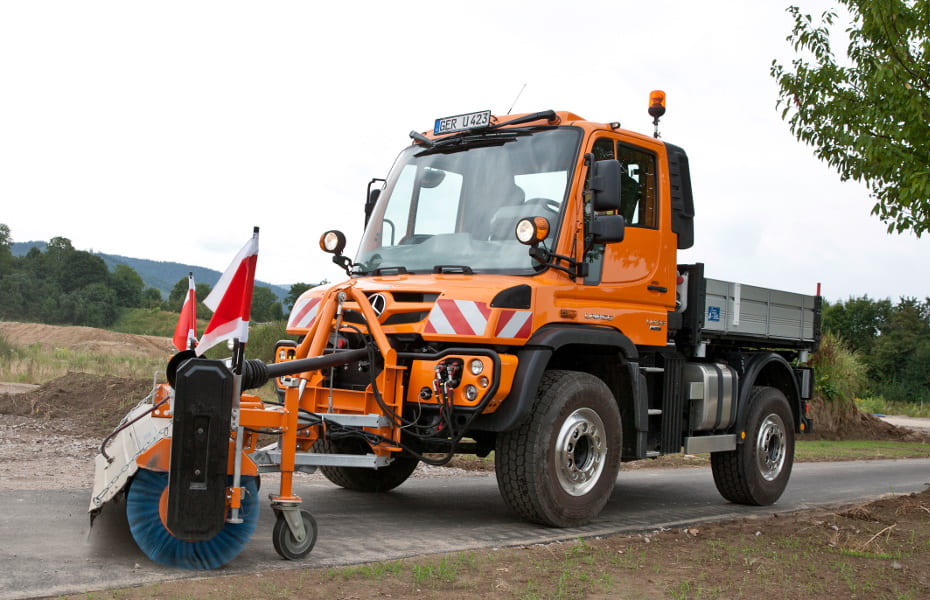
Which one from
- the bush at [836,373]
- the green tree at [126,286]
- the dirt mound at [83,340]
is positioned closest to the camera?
the bush at [836,373]

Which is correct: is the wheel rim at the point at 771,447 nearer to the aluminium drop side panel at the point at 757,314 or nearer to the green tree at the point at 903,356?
the aluminium drop side panel at the point at 757,314

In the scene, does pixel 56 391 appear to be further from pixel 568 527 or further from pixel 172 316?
pixel 172 316

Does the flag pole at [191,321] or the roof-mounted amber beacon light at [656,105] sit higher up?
the roof-mounted amber beacon light at [656,105]

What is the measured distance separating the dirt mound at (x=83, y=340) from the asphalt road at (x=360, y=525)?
40940 mm

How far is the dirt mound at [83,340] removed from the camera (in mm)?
48781

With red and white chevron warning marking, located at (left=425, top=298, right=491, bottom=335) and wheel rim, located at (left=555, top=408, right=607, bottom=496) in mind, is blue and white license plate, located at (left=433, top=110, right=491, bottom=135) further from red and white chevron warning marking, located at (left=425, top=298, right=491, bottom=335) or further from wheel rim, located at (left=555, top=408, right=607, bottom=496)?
wheel rim, located at (left=555, top=408, right=607, bottom=496)

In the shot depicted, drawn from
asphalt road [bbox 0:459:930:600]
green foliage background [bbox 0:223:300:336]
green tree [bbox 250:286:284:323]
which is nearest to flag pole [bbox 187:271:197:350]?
asphalt road [bbox 0:459:930:600]

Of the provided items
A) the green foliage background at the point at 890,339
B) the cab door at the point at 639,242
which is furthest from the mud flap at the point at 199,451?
the green foliage background at the point at 890,339

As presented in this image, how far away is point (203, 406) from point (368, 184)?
164 inches

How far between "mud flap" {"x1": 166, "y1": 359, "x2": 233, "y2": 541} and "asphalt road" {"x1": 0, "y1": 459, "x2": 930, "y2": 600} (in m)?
0.30

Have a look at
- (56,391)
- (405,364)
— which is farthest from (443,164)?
(56,391)

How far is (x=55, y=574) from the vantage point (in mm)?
5062

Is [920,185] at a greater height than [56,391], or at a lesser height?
greater

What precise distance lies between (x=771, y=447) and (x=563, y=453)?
Answer: 391 cm
